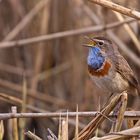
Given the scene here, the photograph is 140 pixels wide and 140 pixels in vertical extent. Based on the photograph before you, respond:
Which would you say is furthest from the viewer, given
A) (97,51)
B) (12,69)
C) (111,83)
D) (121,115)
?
(12,69)

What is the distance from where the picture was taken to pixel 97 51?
4680 mm

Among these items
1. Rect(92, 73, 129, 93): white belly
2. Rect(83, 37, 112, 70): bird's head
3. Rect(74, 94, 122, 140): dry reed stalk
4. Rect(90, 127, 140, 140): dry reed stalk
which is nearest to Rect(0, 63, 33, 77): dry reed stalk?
Rect(83, 37, 112, 70): bird's head

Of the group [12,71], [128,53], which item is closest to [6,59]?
[12,71]

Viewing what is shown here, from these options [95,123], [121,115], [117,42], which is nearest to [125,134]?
[121,115]

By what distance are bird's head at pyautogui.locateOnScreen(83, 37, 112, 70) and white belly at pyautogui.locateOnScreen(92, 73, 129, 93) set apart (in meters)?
0.12

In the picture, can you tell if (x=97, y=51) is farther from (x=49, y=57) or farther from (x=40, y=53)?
(x=49, y=57)

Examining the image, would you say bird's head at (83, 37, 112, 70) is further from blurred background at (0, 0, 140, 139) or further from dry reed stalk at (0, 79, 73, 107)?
dry reed stalk at (0, 79, 73, 107)

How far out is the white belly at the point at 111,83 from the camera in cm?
453

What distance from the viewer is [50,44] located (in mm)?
6645

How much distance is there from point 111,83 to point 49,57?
223cm

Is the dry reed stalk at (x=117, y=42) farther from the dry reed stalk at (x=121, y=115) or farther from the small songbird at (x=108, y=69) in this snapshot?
the dry reed stalk at (x=121, y=115)

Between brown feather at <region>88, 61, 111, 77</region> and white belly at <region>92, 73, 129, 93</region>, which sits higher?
brown feather at <region>88, 61, 111, 77</region>

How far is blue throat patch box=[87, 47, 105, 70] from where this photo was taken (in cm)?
462

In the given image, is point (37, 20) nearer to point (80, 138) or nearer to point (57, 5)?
point (57, 5)
